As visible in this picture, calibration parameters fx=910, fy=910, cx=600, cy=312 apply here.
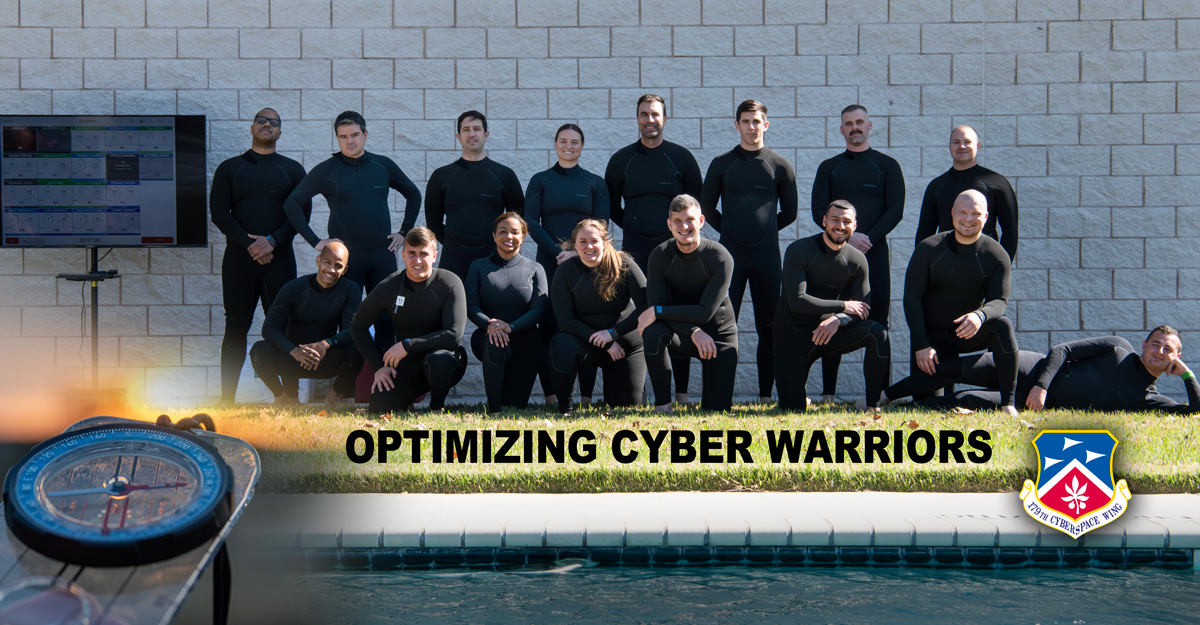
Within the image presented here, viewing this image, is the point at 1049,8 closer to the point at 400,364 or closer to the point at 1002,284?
the point at 1002,284

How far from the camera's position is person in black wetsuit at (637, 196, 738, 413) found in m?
5.06

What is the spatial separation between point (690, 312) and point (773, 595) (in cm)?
250

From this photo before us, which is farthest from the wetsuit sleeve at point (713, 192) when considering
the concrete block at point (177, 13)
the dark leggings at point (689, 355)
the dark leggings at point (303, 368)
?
the concrete block at point (177, 13)

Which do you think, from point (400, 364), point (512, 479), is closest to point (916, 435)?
point (512, 479)

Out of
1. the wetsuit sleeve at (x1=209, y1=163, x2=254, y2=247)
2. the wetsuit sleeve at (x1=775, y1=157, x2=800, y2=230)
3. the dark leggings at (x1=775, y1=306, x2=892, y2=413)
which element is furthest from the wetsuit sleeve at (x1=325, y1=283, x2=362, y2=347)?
the wetsuit sleeve at (x1=775, y1=157, x2=800, y2=230)

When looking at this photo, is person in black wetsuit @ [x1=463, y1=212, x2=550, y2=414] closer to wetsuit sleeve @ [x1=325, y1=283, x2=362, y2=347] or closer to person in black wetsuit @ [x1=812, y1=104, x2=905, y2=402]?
wetsuit sleeve @ [x1=325, y1=283, x2=362, y2=347]

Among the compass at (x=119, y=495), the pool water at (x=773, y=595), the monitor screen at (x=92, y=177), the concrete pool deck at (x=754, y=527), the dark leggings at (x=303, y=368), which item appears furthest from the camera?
the monitor screen at (x=92, y=177)

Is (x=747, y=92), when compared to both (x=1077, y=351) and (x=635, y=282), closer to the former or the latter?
(x=635, y=282)

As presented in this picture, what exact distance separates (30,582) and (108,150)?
654 centimetres

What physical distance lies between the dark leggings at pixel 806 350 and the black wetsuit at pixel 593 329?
82 cm

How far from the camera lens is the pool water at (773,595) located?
8.43 ft

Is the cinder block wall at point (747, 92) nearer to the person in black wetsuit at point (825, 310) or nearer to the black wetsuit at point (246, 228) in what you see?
the black wetsuit at point (246, 228)

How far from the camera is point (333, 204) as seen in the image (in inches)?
242

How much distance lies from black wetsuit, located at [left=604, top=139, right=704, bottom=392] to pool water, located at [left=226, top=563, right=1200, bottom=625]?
3057mm
